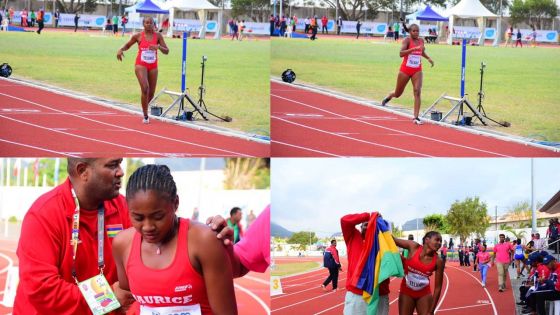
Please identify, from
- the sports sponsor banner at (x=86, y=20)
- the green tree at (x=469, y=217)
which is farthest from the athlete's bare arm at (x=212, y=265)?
the sports sponsor banner at (x=86, y=20)

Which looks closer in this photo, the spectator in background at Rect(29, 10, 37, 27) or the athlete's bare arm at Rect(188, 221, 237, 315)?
the athlete's bare arm at Rect(188, 221, 237, 315)

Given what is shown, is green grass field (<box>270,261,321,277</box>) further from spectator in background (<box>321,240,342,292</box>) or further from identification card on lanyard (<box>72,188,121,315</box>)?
identification card on lanyard (<box>72,188,121,315</box>)

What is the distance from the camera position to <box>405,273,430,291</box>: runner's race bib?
23.1ft

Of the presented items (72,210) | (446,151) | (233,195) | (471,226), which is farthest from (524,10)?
(72,210)

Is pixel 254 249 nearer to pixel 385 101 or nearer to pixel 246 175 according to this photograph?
pixel 385 101

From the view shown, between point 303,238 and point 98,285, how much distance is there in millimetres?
4216

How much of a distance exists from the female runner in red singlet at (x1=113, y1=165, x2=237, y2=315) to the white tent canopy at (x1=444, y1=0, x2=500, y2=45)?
5419mm

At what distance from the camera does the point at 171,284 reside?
322 centimetres

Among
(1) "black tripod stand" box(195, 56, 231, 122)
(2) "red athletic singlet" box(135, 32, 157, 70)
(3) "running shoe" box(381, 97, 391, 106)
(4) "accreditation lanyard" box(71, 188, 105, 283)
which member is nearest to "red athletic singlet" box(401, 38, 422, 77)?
(3) "running shoe" box(381, 97, 391, 106)

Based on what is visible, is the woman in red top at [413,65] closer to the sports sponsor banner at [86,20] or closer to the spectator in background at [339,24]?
the spectator in background at [339,24]

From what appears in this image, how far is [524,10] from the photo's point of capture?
848 cm

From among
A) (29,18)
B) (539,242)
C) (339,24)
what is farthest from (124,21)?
(539,242)

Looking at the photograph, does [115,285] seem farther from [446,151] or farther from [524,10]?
[524,10]

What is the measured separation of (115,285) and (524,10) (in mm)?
5799
